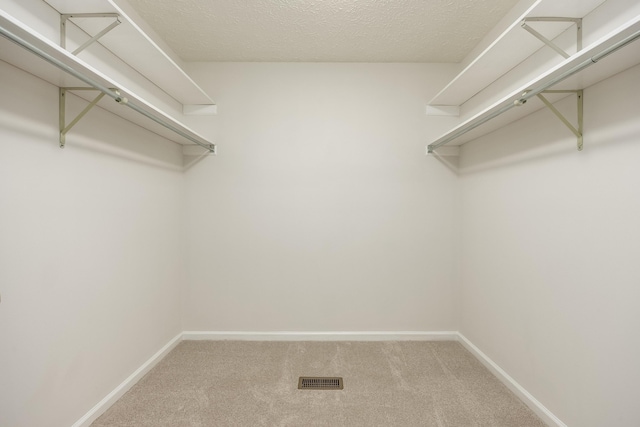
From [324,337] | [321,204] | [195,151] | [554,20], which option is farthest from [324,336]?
[554,20]

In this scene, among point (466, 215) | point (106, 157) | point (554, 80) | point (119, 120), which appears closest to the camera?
point (554, 80)

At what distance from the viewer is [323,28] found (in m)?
2.38

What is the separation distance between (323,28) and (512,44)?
1.35 metres

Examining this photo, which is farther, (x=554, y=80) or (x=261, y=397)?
(x=261, y=397)

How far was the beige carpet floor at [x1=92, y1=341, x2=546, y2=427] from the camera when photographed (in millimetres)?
1812

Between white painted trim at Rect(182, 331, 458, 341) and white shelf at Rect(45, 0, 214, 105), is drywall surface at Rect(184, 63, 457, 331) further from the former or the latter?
white shelf at Rect(45, 0, 214, 105)

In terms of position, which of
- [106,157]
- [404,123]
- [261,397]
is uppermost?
[404,123]

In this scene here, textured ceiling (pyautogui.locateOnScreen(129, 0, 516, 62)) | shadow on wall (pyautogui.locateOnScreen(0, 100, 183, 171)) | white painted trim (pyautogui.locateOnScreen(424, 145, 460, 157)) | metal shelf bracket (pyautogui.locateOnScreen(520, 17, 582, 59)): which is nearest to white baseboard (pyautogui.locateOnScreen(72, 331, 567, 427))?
shadow on wall (pyautogui.locateOnScreen(0, 100, 183, 171))

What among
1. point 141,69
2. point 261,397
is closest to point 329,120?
point 141,69

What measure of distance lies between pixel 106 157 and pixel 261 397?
187 centimetres

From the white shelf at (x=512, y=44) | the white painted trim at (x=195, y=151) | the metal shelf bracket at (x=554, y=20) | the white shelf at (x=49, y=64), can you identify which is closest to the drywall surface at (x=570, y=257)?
the metal shelf bracket at (x=554, y=20)

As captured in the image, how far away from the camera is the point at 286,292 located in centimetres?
296

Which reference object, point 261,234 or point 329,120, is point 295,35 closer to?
point 329,120

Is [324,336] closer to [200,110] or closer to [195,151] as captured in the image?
[195,151]
